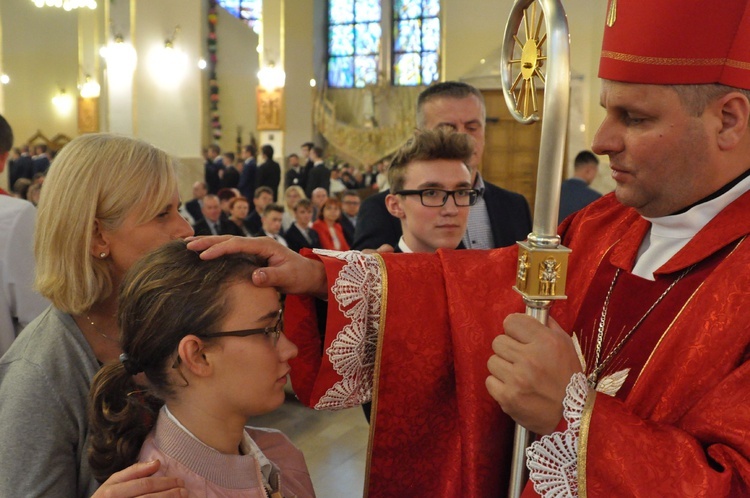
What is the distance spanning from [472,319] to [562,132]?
0.51m

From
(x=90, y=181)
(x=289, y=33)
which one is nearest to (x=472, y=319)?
(x=90, y=181)

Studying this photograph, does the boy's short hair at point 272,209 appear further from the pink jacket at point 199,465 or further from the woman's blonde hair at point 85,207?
the pink jacket at point 199,465

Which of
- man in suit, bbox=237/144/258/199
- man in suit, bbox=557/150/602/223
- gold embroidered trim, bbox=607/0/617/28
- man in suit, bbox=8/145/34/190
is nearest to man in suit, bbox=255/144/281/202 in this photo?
man in suit, bbox=237/144/258/199

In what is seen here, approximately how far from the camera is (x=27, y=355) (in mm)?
1429

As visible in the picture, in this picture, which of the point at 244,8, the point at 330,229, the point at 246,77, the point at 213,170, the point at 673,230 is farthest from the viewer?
the point at 244,8

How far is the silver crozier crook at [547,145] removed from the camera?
1132mm

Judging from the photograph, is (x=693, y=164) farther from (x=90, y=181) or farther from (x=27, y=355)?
(x=27, y=355)

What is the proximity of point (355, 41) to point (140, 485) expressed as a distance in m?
18.2

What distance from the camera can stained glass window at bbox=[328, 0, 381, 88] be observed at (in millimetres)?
18375

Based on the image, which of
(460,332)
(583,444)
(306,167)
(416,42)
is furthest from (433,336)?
(416,42)

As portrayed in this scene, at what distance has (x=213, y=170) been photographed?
12430mm

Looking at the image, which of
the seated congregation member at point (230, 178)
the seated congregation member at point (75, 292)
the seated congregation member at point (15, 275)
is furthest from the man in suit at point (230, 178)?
the seated congregation member at point (75, 292)

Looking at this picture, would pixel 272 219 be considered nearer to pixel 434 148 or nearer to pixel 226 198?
pixel 226 198

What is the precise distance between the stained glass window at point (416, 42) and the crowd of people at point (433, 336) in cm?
1661
